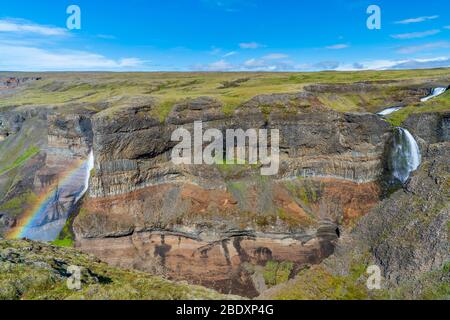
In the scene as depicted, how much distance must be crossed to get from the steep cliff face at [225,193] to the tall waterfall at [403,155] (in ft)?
5.30

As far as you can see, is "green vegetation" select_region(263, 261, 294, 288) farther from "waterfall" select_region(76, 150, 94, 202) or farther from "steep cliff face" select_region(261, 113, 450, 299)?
"waterfall" select_region(76, 150, 94, 202)

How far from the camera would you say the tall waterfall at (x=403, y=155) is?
1758 inches

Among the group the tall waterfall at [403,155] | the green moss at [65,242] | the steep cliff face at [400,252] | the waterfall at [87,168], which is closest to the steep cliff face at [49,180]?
the waterfall at [87,168]

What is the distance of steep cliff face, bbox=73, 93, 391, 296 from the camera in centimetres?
4081

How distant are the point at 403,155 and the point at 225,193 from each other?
23293mm

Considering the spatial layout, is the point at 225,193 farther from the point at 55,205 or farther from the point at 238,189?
the point at 55,205

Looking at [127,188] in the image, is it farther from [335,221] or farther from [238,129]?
[335,221]

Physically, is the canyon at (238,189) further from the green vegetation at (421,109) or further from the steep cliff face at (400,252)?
the steep cliff face at (400,252)

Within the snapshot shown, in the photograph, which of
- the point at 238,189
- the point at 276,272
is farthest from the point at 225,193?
→ the point at 276,272

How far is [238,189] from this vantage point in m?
44.7

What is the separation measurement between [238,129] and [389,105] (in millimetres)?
34855

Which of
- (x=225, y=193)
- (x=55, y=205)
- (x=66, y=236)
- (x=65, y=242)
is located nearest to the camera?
(x=225, y=193)

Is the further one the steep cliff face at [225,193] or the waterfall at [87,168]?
the waterfall at [87,168]
